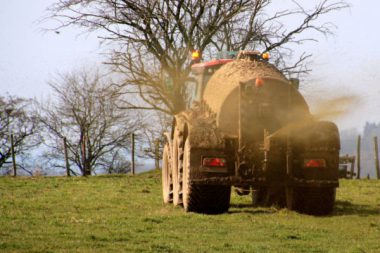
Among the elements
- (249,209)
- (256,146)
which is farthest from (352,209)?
(256,146)

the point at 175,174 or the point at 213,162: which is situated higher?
the point at 213,162

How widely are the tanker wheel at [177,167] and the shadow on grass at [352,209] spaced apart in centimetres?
320

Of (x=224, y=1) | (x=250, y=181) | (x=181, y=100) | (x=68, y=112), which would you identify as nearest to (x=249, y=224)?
(x=250, y=181)

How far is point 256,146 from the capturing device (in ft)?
48.3

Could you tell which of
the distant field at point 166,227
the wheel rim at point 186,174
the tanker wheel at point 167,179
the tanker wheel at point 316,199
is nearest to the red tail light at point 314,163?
the tanker wheel at point 316,199

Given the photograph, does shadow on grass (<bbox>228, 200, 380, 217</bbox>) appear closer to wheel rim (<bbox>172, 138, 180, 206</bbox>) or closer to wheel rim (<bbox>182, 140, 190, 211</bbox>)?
wheel rim (<bbox>182, 140, 190, 211</bbox>)

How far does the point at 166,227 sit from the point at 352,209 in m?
5.71

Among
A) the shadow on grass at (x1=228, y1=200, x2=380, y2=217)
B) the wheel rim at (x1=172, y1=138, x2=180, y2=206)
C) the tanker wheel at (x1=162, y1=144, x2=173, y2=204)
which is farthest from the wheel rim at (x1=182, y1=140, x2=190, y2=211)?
the tanker wheel at (x1=162, y1=144, x2=173, y2=204)

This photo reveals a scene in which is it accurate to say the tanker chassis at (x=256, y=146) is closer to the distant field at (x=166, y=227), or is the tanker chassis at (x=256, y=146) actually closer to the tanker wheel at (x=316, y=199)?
the tanker wheel at (x=316, y=199)

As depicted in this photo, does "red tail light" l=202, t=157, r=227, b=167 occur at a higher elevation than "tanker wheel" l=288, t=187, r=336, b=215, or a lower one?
higher

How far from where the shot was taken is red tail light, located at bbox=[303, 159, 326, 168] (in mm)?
14742

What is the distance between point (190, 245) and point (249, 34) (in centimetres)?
1968

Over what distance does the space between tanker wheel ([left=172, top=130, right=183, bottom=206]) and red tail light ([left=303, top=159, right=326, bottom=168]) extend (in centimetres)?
255

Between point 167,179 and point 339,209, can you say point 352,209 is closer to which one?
point 339,209
